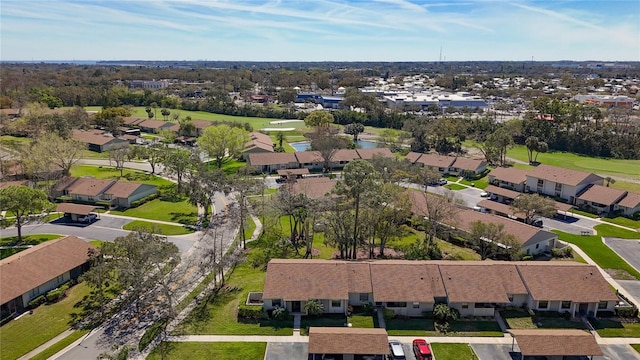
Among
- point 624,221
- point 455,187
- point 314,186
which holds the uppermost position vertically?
point 314,186

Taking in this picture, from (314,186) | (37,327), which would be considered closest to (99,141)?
(314,186)

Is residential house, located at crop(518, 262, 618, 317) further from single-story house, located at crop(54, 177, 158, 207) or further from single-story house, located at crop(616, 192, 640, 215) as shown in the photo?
single-story house, located at crop(54, 177, 158, 207)

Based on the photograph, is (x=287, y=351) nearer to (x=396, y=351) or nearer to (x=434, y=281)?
(x=396, y=351)

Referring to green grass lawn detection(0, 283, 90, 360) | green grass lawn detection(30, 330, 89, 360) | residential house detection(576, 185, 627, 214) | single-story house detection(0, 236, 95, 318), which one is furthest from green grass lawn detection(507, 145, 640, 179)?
green grass lawn detection(30, 330, 89, 360)

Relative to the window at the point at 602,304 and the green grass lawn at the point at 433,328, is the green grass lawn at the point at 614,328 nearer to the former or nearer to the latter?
the window at the point at 602,304

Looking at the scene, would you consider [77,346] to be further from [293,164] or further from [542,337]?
[293,164]

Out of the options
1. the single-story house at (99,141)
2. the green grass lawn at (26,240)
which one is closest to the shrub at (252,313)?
the green grass lawn at (26,240)
